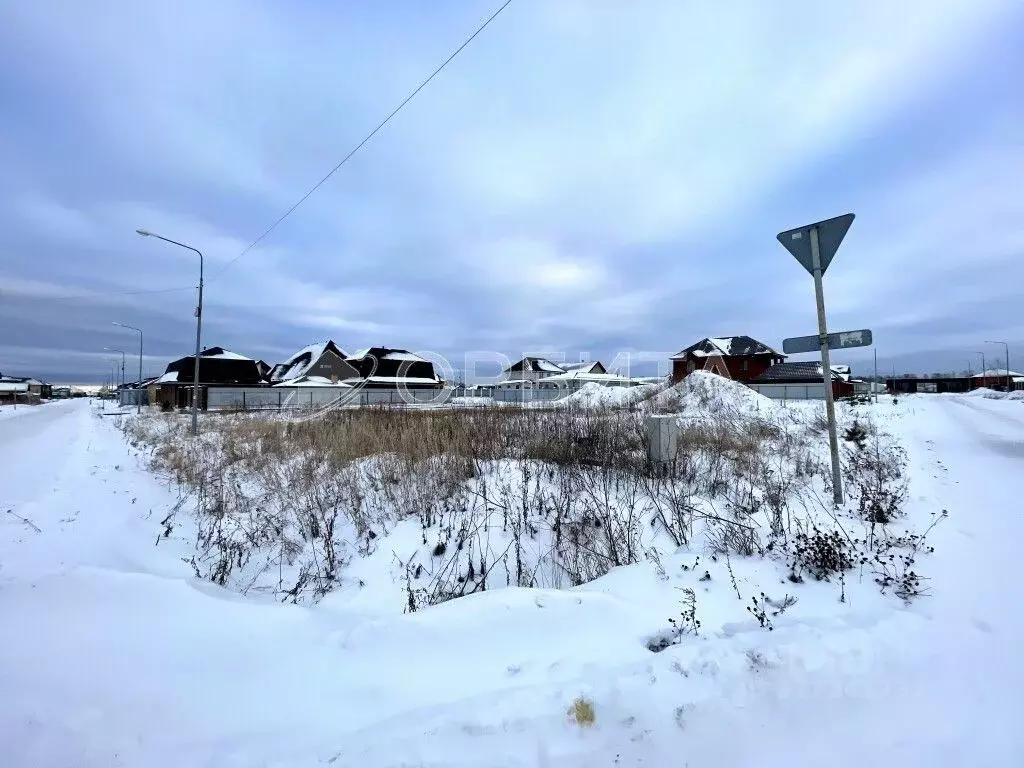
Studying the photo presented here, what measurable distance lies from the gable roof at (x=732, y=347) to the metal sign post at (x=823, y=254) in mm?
47266

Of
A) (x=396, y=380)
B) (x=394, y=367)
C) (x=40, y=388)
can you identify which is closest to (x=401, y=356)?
(x=394, y=367)

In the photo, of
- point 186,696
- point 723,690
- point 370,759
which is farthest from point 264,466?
point 723,690

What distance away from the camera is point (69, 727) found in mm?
2119

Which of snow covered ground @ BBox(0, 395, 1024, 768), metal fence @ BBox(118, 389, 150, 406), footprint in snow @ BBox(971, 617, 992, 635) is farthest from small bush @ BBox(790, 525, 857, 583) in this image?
metal fence @ BBox(118, 389, 150, 406)

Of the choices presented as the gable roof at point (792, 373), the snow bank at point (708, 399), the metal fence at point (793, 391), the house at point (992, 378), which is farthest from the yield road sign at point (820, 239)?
the house at point (992, 378)

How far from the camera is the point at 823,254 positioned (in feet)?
17.7

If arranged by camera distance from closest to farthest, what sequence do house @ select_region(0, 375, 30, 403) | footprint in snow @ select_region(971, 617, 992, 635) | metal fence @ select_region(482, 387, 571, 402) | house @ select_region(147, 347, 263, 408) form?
footprint in snow @ select_region(971, 617, 992, 635), metal fence @ select_region(482, 387, 571, 402), house @ select_region(147, 347, 263, 408), house @ select_region(0, 375, 30, 403)

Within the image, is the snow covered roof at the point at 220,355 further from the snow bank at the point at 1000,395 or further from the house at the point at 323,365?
the snow bank at the point at 1000,395

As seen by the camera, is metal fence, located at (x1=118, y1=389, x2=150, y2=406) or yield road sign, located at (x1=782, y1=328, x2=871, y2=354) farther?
metal fence, located at (x1=118, y1=389, x2=150, y2=406)

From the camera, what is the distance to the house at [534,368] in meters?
72.9

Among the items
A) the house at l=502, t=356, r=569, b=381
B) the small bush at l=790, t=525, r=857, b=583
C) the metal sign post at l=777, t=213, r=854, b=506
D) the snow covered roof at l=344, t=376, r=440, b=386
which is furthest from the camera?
the house at l=502, t=356, r=569, b=381

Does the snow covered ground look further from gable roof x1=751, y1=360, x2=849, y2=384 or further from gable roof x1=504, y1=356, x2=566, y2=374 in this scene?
→ gable roof x1=504, y1=356, x2=566, y2=374

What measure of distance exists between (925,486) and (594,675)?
20.0ft

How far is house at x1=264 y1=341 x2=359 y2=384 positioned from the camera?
48631 millimetres
